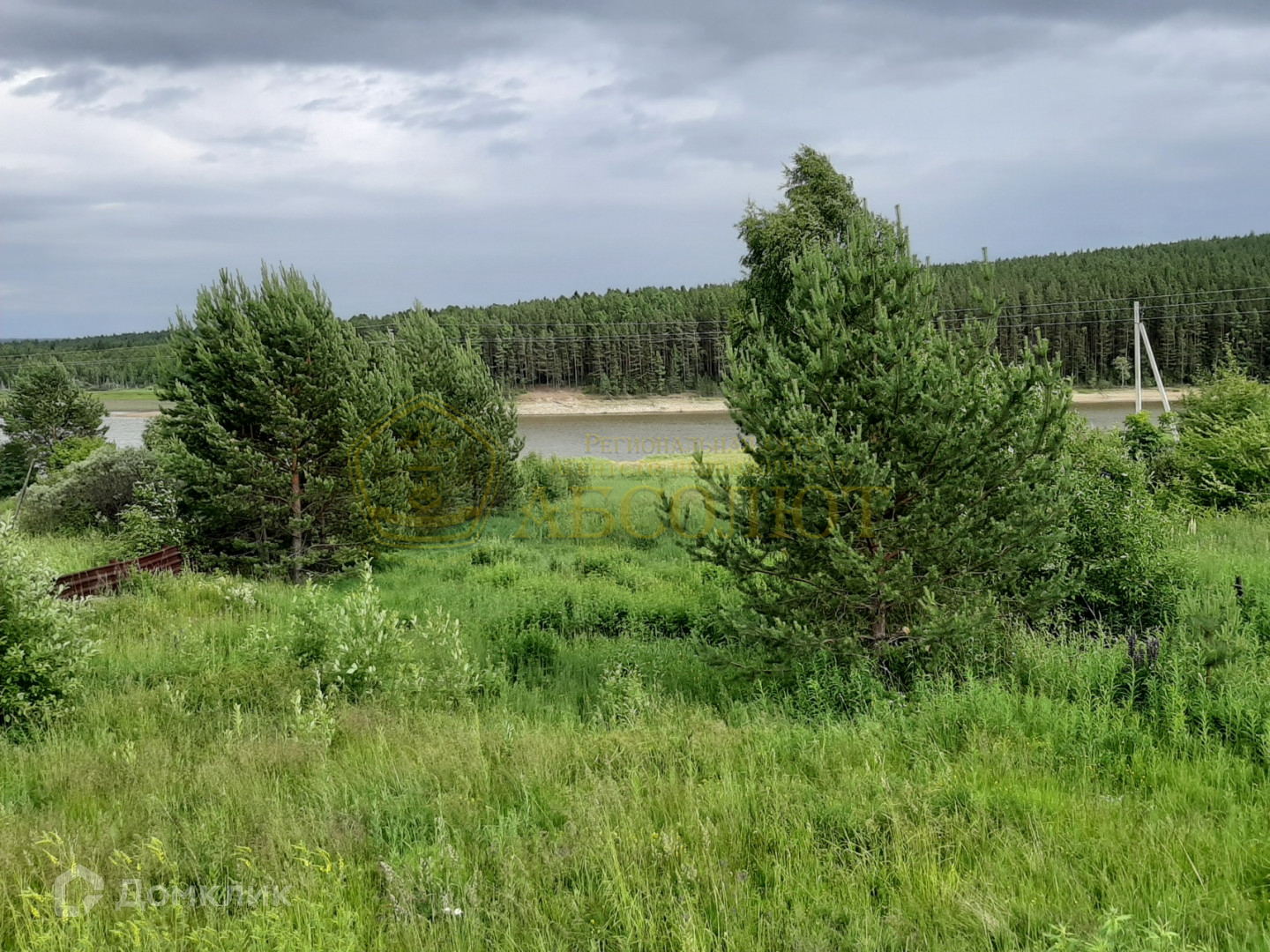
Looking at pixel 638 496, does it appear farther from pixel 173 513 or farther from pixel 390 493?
pixel 173 513

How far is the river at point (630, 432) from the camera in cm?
4672

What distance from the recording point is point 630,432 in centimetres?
5475

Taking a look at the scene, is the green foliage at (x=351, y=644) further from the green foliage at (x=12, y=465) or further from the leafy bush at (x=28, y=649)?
the green foliage at (x=12, y=465)

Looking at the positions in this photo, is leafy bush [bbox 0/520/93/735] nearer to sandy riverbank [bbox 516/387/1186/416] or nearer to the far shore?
the far shore

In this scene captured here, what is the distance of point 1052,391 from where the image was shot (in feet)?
23.0

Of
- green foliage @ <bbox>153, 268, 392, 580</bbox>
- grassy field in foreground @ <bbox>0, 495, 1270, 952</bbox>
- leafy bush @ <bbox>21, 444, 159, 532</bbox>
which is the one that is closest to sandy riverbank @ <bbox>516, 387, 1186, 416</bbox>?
leafy bush @ <bbox>21, 444, 159, 532</bbox>

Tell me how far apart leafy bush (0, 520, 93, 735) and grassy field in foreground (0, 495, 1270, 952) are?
1.17 ft

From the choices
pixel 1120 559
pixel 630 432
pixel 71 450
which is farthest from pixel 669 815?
pixel 630 432

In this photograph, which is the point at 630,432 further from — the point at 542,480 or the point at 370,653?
the point at 370,653

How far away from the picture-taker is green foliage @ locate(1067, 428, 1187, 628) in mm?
9641

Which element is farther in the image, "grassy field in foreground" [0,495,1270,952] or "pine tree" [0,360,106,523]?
"pine tree" [0,360,106,523]

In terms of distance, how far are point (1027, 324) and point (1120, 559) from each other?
74.0 metres

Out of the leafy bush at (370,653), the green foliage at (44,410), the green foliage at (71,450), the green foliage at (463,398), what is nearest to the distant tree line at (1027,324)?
the green foliage at (44,410)

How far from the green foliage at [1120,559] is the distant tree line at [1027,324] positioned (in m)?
62.5
